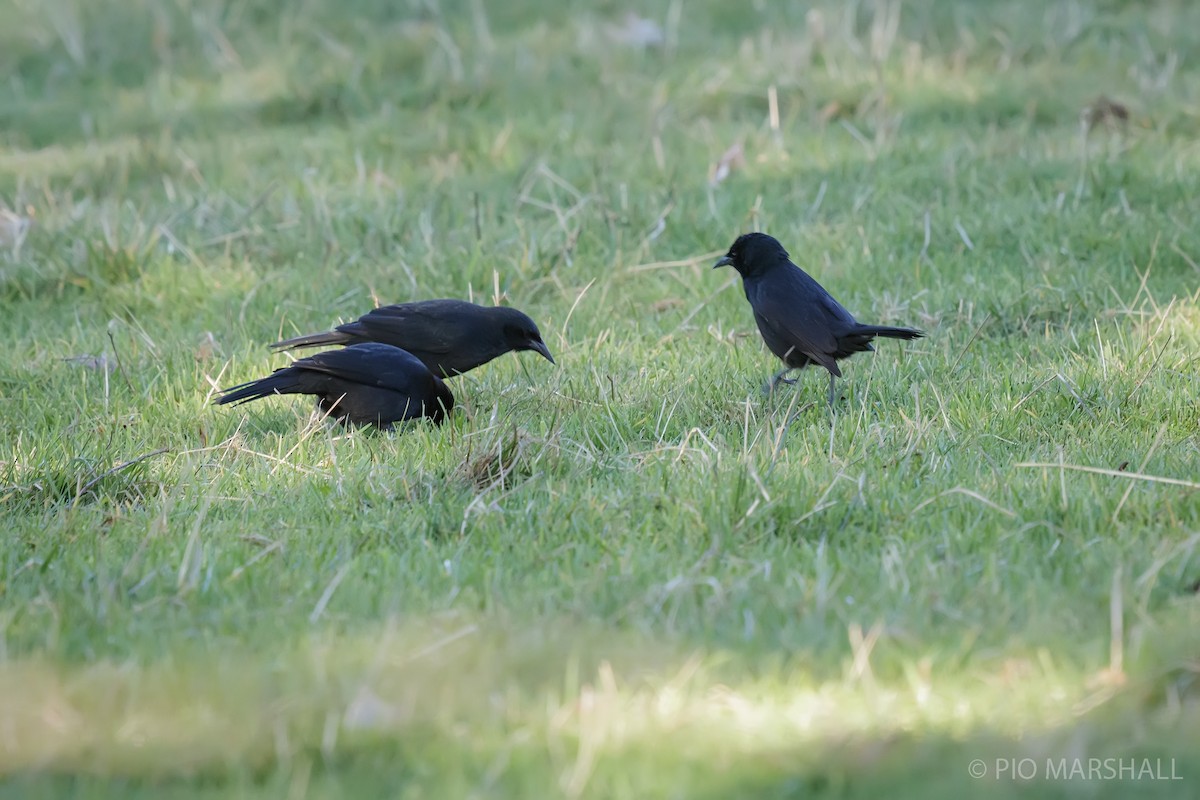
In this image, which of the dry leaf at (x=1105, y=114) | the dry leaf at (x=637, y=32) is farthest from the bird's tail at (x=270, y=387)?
the dry leaf at (x=637, y=32)

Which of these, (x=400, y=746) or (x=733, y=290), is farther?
(x=733, y=290)

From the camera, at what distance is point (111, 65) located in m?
11.0

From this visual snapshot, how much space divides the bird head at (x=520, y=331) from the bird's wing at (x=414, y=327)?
8.1 inches

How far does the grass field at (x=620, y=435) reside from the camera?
269 centimetres

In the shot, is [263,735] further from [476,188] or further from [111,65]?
[111,65]

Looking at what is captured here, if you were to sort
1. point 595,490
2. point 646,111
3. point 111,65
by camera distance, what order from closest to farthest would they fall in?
point 595,490
point 646,111
point 111,65

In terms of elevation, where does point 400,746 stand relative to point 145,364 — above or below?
above

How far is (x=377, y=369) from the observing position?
17.3 ft

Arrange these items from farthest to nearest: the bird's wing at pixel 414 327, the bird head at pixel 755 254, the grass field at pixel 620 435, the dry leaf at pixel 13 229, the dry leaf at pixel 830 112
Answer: the dry leaf at pixel 830 112
the dry leaf at pixel 13 229
the bird head at pixel 755 254
the bird's wing at pixel 414 327
the grass field at pixel 620 435

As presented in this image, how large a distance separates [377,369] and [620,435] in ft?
3.79

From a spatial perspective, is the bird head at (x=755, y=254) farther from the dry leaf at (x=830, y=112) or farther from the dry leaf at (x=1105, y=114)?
the dry leaf at (x=1105, y=114)

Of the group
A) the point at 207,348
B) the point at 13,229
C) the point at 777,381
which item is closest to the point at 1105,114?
the point at 777,381

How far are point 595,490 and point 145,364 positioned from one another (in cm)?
262

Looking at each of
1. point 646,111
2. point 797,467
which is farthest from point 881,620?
point 646,111
